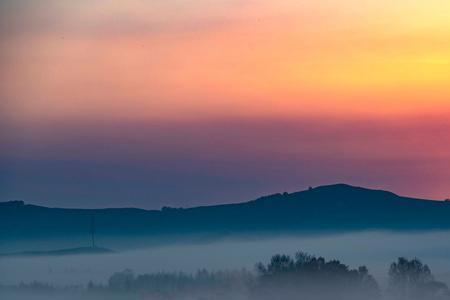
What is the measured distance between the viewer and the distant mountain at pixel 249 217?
176 feet

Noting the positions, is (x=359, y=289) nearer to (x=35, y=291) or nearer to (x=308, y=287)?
(x=308, y=287)

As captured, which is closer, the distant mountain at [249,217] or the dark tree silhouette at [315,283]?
the dark tree silhouette at [315,283]

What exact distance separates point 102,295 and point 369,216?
2014 centimetres

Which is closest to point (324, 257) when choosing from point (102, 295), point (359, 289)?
point (359, 289)

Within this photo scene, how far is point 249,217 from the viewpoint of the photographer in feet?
183

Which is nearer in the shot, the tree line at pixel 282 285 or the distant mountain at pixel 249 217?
the tree line at pixel 282 285

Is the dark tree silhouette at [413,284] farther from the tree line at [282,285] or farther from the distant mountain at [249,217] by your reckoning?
the distant mountain at [249,217]

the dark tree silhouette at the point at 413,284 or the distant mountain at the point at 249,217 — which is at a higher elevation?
the distant mountain at the point at 249,217

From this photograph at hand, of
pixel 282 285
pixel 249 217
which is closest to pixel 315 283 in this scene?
pixel 282 285

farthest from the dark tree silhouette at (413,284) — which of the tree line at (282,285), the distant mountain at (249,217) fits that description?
the distant mountain at (249,217)

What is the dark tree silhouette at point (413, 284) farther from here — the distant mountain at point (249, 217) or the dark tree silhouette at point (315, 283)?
the distant mountain at point (249, 217)

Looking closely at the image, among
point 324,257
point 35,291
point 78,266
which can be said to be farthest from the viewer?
point 324,257

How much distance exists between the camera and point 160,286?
137 ft

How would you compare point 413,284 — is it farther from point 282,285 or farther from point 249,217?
point 249,217
